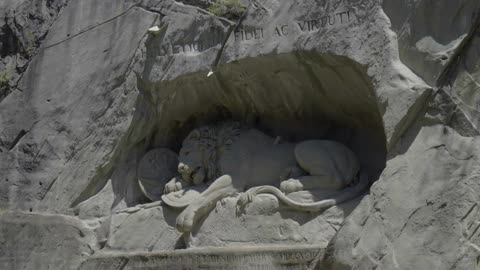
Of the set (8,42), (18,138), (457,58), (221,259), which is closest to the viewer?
(457,58)

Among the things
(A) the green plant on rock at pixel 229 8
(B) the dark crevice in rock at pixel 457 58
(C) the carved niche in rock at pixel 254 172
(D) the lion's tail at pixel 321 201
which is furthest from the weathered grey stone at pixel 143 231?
(B) the dark crevice in rock at pixel 457 58

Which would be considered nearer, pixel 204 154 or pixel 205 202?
pixel 205 202

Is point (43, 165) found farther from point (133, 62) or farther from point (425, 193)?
point (425, 193)

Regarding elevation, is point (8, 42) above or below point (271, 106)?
below

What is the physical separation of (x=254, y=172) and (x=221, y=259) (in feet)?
2.63

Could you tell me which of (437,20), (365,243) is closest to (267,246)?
(365,243)

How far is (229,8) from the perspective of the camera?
6.88m

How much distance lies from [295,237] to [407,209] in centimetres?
94

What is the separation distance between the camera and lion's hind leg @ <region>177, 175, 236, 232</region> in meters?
6.58

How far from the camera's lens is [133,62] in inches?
287

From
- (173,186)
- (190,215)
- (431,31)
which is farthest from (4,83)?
(431,31)

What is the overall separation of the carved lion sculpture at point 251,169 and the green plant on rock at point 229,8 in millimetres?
845

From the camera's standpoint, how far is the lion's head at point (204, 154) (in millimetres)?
6953

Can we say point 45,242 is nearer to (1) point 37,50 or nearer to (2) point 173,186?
(2) point 173,186
